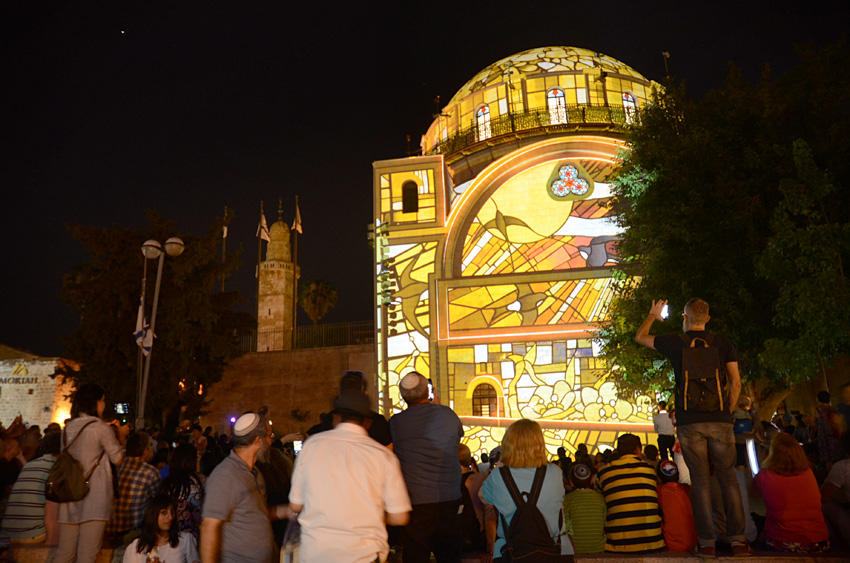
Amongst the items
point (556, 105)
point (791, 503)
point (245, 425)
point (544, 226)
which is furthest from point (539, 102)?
point (245, 425)

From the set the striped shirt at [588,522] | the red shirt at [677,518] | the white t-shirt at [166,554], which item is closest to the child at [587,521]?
the striped shirt at [588,522]

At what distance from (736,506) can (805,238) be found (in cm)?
732

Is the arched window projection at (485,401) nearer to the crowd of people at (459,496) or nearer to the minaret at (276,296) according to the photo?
the crowd of people at (459,496)

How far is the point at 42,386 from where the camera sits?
32.2m

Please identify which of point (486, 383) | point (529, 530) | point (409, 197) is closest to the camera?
point (529, 530)

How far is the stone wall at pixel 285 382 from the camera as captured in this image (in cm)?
2850

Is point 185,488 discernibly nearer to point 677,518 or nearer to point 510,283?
point 677,518

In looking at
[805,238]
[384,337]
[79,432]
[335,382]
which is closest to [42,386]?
[335,382]

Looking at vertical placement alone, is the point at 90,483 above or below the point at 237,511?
above

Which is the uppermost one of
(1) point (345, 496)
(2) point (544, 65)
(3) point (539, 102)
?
(2) point (544, 65)

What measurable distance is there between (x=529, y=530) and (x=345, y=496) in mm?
1647

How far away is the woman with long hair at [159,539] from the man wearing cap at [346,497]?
2217 millimetres

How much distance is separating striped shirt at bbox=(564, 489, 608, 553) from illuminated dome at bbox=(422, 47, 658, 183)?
70.7 feet

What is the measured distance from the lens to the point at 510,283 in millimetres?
21922
